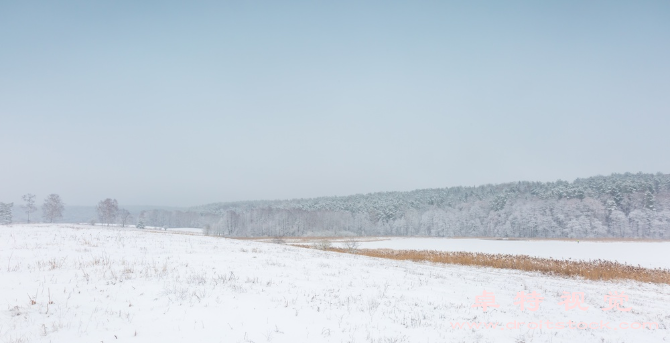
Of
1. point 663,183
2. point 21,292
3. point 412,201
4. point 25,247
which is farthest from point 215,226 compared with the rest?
point 663,183

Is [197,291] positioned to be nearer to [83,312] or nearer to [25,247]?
[83,312]

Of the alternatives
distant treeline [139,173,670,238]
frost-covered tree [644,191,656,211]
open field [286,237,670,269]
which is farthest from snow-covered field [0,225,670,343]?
frost-covered tree [644,191,656,211]

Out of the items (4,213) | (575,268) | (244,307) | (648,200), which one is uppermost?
(648,200)

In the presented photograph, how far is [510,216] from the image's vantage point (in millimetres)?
112438

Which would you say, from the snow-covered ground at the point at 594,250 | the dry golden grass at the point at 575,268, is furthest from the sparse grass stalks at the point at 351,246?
the snow-covered ground at the point at 594,250

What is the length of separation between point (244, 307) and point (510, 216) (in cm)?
12062

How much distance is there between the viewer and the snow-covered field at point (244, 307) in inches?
280

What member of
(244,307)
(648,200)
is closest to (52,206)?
(244,307)

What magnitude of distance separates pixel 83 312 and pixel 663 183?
6354 inches

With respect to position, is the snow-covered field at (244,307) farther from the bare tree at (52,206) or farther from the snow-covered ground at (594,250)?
the bare tree at (52,206)

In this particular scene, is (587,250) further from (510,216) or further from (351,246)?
(510,216)

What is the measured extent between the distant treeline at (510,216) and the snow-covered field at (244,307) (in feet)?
339

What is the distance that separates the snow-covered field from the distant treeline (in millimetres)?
103187

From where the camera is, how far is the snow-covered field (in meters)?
7.12
